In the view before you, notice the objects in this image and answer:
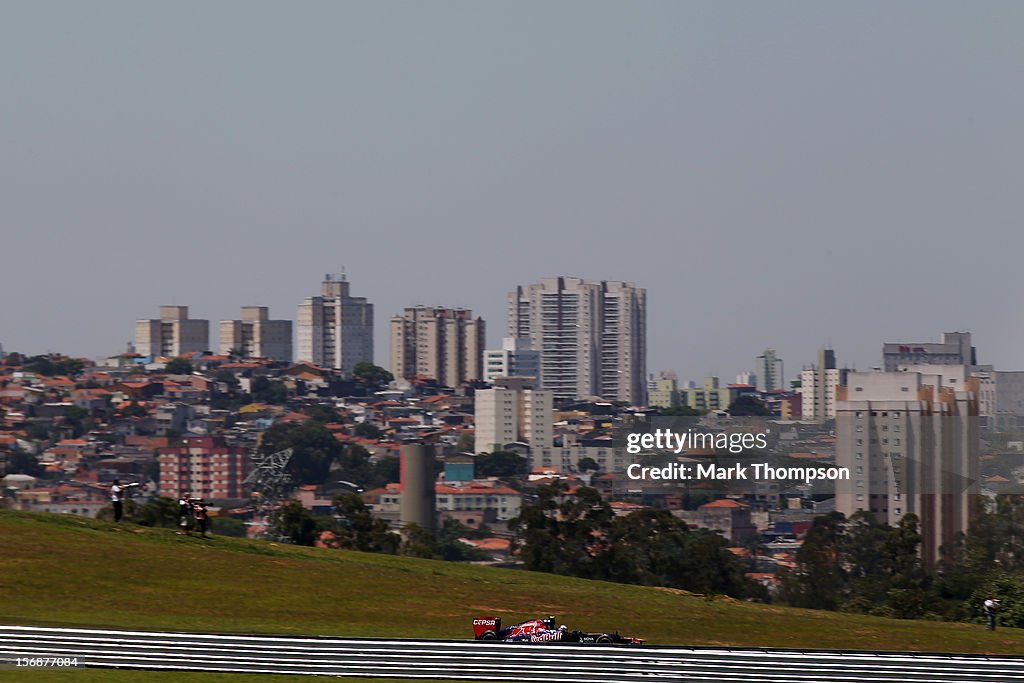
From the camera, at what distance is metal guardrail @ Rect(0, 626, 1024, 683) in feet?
84.7

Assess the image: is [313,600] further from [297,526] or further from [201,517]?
[297,526]

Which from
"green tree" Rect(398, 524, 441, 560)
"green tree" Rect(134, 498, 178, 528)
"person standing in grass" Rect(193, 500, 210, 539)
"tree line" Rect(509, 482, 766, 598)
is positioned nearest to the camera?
"person standing in grass" Rect(193, 500, 210, 539)

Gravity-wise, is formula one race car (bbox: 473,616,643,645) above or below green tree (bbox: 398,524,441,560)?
above

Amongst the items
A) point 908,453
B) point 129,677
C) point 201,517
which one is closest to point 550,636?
point 129,677

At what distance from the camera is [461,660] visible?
1041 inches

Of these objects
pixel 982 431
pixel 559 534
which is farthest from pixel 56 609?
pixel 982 431

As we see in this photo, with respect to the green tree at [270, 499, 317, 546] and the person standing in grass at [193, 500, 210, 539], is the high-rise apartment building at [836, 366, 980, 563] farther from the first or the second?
the person standing in grass at [193, 500, 210, 539]

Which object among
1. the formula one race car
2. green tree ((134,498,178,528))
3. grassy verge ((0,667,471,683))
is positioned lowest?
grassy verge ((0,667,471,683))

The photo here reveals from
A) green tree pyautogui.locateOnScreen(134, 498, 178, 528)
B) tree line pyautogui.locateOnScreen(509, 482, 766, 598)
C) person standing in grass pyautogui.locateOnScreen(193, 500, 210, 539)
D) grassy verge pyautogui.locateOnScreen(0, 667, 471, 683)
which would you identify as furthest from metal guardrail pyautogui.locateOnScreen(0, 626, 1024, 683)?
tree line pyautogui.locateOnScreen(509, 482, 766, 598)

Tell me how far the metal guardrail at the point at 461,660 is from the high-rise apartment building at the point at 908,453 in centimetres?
8549

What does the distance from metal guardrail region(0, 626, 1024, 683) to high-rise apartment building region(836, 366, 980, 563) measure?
280 ft

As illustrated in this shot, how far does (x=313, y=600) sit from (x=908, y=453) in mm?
103960

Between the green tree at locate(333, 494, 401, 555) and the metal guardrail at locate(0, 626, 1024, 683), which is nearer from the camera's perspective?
the metal guardrail at locate(0, 626, 1024, 683)

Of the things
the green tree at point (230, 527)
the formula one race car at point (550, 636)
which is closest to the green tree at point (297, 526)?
the formula one race car at point (550, 636)
